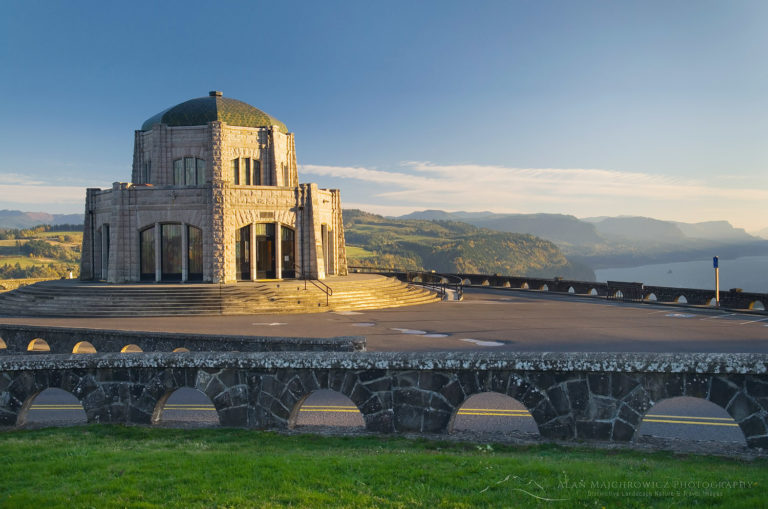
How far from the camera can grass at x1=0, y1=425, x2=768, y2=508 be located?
530cm

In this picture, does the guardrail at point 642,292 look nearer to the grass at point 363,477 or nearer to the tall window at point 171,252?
the tall window at point 171,252

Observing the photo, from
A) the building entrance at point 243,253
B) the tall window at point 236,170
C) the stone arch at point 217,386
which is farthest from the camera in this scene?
the tall window at point 236,170

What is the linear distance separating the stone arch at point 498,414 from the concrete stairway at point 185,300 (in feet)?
63.2

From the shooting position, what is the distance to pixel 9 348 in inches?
803

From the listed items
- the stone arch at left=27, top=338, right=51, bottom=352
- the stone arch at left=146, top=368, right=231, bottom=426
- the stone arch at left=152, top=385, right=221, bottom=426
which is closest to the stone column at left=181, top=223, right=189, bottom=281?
the stone arch at left=27, top=338, right=51, bottom=352

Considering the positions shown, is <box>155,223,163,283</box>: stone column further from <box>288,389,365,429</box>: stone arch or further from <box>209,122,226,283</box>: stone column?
<box>288,389,365,429</box>: stone arch

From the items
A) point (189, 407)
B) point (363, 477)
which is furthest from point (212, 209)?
point (363, 477)

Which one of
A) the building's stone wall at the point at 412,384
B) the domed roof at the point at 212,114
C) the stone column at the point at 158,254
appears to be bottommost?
the building's stone wall at the point at 412,384

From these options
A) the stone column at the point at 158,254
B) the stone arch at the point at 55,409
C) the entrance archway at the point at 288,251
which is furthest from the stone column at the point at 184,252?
the stone arch at the point at 55,409

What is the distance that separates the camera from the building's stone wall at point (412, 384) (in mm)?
7691

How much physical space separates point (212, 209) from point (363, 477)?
30.8 metres

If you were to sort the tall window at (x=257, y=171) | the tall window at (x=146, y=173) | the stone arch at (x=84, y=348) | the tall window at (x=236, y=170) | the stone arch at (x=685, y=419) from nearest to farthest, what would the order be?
the stone arch at (x=685, y=419)
the stone arch at (x=84, y=348)
the tall window at (x=236, y=170)
the tall window at (x=257, y=171)
the tall window at (x=146, y=173)

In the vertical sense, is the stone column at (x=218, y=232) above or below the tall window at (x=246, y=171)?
below

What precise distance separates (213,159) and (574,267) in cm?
16926
